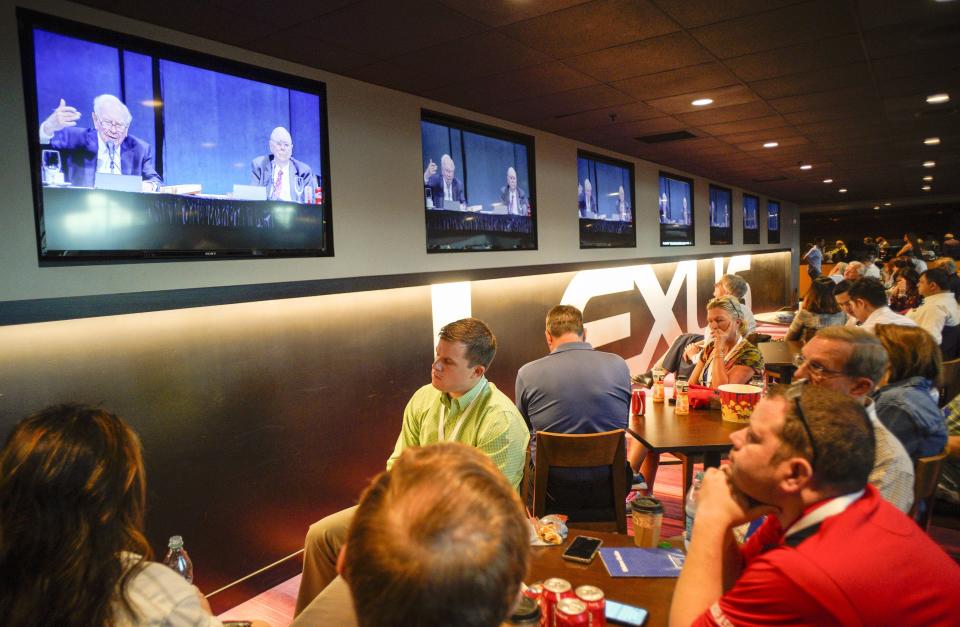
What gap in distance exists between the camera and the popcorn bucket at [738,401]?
10.1 feet

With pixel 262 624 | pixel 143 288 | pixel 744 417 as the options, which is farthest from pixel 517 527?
pixel 744 417

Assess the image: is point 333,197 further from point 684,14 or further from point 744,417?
point 744,417

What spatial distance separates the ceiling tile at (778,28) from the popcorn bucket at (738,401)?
1.86m

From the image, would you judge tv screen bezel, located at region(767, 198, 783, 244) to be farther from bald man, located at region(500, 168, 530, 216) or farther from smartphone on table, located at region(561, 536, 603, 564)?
smartphone on table, located at region(561, 536, 603, 564)

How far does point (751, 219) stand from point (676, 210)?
13.2ft

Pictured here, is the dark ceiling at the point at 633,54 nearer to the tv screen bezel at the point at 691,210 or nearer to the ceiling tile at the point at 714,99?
the ceiling tile at the point at 714,99

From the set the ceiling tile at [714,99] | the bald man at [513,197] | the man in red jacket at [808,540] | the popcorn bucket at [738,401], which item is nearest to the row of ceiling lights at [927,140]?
the ceiling tile at [714,99]

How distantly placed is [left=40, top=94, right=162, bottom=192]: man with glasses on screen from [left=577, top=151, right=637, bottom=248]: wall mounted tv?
4123 millimetres

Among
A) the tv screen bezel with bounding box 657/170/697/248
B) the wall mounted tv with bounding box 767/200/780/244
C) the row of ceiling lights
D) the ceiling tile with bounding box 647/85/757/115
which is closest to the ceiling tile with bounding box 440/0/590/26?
the ceiling tile with bounding box 647/85/757/115

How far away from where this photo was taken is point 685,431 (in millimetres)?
3057

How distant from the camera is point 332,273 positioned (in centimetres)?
348

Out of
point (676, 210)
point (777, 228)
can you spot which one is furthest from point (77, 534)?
point (777, 228)

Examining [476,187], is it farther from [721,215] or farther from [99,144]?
[721,215]

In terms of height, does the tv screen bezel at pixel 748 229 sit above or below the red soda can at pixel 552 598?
above
